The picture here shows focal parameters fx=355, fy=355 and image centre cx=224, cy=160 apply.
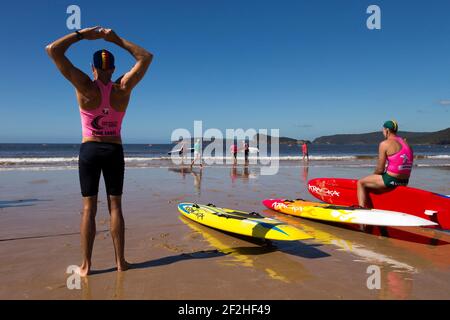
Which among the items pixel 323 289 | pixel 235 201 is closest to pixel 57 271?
pixel 323 289

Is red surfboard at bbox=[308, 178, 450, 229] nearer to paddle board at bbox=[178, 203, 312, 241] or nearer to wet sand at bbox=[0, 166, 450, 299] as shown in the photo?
wet sand at bbox=[0, 166, 450, 299]

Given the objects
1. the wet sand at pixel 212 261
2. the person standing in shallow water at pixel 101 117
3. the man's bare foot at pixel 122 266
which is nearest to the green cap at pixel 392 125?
the wet sand at pixel 212 261

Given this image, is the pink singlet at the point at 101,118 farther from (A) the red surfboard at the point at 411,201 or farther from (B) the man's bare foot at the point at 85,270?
(A) the red surfboard at the point at 411,201

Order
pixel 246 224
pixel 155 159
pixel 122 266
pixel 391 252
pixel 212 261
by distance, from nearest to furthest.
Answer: pixel 122 266
pixel 212 261
pixel 391 252
pixel 246 224
pixel 155 159

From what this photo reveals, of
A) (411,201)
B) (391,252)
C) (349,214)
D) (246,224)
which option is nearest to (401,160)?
(411,201)

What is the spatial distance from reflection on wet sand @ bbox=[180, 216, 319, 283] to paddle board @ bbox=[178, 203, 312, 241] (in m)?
0.16

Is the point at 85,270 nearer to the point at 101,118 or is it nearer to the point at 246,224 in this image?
the point at 101,118

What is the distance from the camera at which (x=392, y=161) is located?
5766 mm

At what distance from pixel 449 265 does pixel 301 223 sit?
2644 millimetres

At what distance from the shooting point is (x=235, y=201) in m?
8.72

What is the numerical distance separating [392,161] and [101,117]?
4.56m

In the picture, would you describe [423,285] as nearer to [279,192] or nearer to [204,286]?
[204,286]

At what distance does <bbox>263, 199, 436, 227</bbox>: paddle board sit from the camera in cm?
497

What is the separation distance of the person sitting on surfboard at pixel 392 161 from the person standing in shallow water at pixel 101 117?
411 cm
